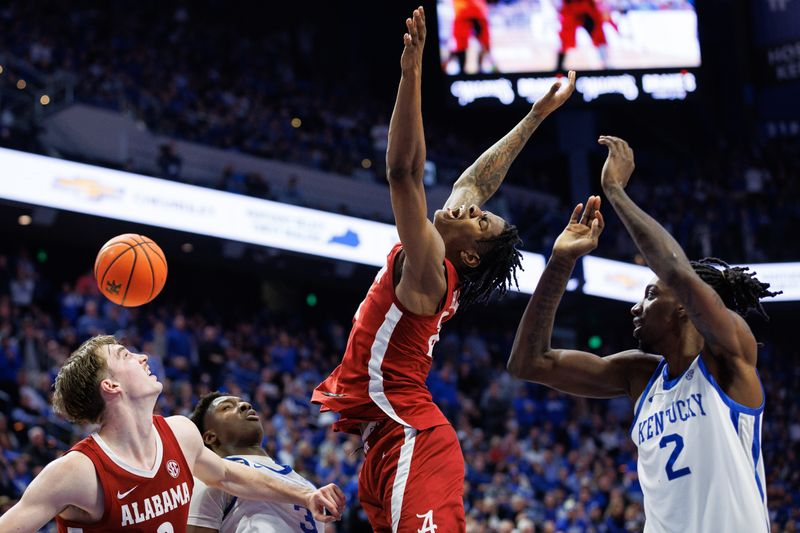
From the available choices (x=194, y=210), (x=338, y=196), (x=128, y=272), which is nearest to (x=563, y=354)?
(x=128, y=272)

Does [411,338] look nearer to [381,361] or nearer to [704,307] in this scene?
[381,361]

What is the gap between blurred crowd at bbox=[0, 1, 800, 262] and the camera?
16.5 meters

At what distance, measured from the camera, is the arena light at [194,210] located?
1308 centimetres

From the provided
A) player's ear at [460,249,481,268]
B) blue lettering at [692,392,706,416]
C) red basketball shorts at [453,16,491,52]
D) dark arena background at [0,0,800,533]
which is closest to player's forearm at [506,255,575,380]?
player's ear at [460,249,481,268]

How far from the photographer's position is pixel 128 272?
5637mm

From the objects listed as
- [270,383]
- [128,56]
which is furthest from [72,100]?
[270,383]

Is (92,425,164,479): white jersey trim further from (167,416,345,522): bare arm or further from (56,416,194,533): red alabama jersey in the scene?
(167,416,345,522): bare arm

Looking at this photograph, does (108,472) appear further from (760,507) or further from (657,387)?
(760,507)

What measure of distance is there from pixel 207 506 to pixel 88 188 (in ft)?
33.3

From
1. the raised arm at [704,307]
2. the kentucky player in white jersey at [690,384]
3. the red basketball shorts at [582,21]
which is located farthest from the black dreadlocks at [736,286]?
the red basketball shorts at [582,21]

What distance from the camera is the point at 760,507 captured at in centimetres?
327

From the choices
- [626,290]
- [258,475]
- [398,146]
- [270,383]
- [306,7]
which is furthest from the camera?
[306,7]

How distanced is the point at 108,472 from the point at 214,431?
1120mm

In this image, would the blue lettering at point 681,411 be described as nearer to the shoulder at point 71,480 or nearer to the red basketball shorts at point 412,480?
the red basketball shorts at point 412,480
